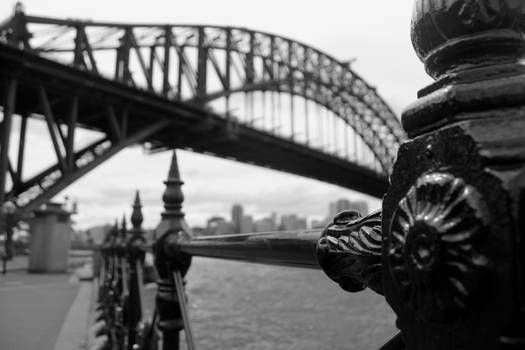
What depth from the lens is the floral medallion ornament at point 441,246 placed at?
1.08 feet

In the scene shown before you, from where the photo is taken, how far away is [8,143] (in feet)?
33.8

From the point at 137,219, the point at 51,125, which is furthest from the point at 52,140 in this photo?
the point at 137,219

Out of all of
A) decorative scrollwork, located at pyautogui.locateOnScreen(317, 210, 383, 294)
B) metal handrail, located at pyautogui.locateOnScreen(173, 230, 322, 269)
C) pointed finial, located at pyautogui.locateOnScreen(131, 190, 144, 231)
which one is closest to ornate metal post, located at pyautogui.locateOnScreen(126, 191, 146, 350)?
pointed finial, located at pyautogui.locateOnScreen(131, 190, 144, 231)

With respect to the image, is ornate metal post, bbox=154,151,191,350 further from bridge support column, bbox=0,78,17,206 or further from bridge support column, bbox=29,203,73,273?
bridge support column, bbox=29,203,73,273

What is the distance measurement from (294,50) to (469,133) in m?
32.0

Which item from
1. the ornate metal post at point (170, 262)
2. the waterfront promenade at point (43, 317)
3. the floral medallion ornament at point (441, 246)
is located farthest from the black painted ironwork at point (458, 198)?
the waterfront promenade at point (43, 317)

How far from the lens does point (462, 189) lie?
344mm

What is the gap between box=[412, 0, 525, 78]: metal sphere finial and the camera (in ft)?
1.21

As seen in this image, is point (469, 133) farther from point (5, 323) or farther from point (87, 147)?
point (87, 147)

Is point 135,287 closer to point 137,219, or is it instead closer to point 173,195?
point 137,219

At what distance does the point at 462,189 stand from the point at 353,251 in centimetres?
17

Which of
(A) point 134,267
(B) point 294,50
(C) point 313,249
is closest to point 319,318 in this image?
(A) point 134,267

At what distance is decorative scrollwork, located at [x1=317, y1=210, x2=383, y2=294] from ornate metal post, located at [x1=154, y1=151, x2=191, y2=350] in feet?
3.52

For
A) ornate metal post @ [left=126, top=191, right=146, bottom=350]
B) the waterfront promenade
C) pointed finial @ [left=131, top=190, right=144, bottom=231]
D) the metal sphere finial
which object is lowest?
the waterfront promenade
